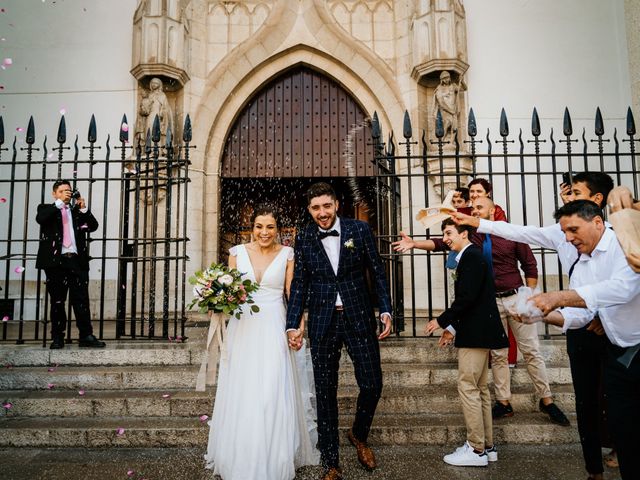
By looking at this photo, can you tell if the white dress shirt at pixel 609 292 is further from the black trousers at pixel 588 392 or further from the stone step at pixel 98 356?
the stone step at pixel 98 356

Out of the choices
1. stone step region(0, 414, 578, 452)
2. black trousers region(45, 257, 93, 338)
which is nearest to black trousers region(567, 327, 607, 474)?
stone step region(0, 414, 578, 452)

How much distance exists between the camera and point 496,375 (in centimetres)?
405

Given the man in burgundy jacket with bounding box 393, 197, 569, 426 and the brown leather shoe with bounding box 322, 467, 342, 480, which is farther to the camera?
the man in burgundy jacket with bounding box 393, 197, 569, 426

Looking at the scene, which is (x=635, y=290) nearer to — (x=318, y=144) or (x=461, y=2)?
(x=318, y=144)

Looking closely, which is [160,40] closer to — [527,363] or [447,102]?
[447,102]

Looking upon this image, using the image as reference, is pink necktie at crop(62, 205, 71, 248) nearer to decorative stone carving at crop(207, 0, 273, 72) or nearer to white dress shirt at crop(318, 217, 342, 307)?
white dress shirt at crop(318, 217, 342, 307)

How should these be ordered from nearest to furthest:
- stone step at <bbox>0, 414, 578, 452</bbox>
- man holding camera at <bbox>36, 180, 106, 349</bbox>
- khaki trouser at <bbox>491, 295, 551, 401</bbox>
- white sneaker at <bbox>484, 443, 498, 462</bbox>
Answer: white sneaker at <bbox>484, 443, 498, 462</bbox>, stone step at <bbox>0, 414, 578, 452</bbox>, khaki trouser at <bbox>491, 295, 551, 401</bbox>, man holding camera at <bbox>36, 180, 106, 349</bbox>

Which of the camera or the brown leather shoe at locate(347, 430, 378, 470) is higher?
the camera

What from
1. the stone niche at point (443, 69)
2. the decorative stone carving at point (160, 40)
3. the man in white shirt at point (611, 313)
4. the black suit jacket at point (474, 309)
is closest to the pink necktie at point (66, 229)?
the decorative stone carving at point (160, 40)

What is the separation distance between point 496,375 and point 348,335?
1588 millimetres

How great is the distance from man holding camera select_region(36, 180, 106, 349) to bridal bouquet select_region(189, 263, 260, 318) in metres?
2.56

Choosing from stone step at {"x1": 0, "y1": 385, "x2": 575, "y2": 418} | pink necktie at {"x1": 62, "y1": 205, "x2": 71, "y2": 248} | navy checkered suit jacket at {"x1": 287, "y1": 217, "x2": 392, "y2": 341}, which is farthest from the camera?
pink necktie at {"x1": 62, "y1": 205, "x2": 71, "y2": 248}

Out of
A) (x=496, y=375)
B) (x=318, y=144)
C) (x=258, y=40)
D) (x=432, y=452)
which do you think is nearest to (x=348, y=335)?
(x=432, y=452)

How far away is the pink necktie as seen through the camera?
17.6ft
